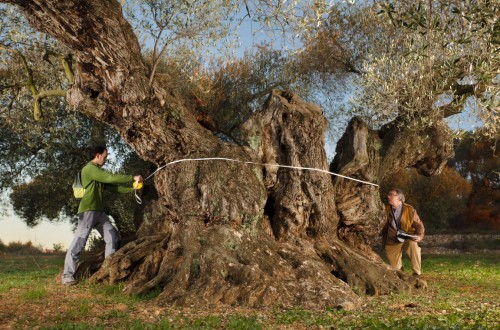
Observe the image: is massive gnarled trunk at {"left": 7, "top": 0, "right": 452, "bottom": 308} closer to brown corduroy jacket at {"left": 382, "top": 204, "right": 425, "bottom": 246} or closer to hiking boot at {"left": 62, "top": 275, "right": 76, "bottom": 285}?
hiking boot at {"left": 62, "top": 275, "right": 76, "bottom": 285}

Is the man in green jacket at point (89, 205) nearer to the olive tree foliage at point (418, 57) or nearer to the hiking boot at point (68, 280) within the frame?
the hiking boot at point (68, 280)

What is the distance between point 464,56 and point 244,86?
330 inches

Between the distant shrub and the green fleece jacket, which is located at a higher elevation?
the green fleece jacket

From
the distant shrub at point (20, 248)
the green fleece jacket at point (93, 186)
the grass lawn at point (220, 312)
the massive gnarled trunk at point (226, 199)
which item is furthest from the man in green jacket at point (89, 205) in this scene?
the distant shrub at point (20, 248)

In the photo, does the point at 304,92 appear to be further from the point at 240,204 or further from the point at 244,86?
the point at 240,204

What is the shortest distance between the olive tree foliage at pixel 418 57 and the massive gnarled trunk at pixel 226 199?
5.43 ft

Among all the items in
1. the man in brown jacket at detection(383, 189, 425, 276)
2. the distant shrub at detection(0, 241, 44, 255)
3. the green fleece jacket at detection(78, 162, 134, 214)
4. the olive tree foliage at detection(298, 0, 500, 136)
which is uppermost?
the olive tree foliage at detection(298, 0, 500, 136)

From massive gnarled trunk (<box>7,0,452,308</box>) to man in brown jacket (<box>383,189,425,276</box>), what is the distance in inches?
27.4

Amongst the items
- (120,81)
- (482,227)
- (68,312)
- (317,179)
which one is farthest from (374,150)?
(482,227)

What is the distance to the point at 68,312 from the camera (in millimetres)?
8227

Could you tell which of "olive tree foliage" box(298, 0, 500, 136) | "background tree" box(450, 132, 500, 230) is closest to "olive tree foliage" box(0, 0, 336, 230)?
"olive tree foliage" box(298, 0, 500, 136)

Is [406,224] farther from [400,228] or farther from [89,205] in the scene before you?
[89,205]

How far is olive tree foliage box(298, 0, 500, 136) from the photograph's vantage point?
920 cm

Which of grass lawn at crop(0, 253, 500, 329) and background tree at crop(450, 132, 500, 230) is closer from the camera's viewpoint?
grass lawn at crop(0, 253, 500, 329)
